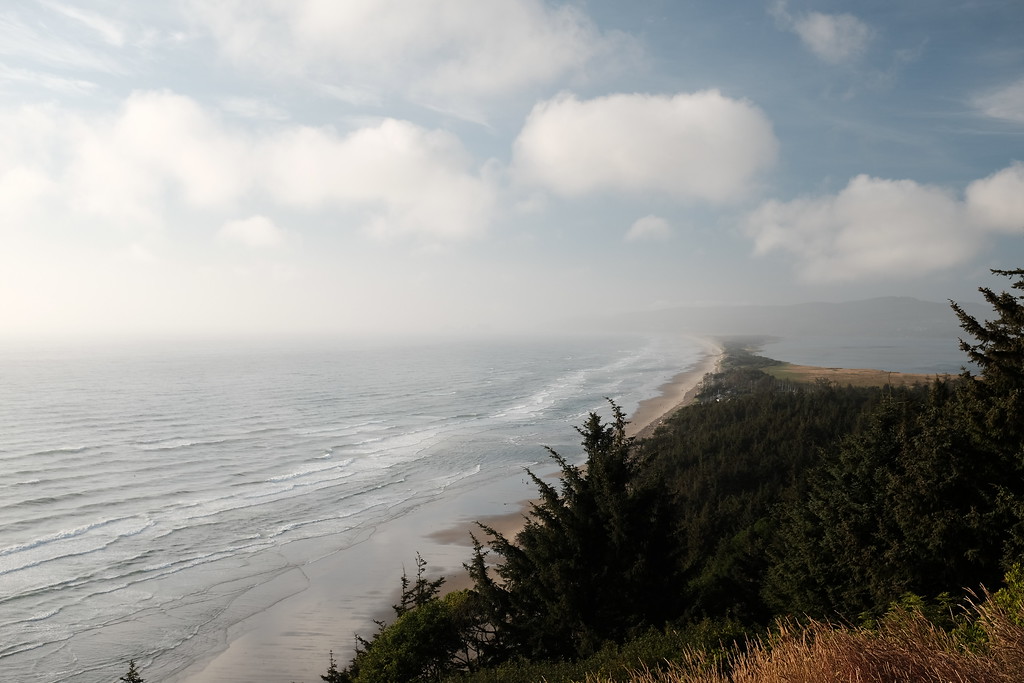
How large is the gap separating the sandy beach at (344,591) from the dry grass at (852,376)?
3589 centimetres

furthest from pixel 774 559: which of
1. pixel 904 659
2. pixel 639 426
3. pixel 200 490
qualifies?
pixel 639 426

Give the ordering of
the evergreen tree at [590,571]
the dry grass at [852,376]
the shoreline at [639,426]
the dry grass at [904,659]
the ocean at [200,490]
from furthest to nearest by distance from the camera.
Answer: the dry grass at [852,376], the shoreline at [639,426], the ocean at [200,490], the evergreen tree at [590,571], the dry grass at [904,659]

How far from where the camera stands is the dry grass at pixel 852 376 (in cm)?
5828

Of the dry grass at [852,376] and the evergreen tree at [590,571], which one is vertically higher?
the dry grass at [852,376]

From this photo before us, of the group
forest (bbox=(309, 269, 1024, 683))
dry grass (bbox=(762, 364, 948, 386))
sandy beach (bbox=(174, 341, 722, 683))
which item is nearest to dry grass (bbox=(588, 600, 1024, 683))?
forest (bbox=(309, 269, 1024, 683))

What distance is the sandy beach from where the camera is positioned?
2044 cm

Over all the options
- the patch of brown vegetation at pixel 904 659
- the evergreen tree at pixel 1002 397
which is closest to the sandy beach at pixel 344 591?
the patch of brown vegetation at pixel 904 659

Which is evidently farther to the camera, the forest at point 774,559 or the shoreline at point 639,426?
the shoreline at point 639,426

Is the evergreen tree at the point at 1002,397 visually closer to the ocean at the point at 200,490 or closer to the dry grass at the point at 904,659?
the dry grass at the point at 904,659

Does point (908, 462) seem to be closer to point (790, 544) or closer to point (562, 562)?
point (790, 544)

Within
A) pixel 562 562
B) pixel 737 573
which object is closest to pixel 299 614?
pixel 562 562

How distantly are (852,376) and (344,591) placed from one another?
212 ft

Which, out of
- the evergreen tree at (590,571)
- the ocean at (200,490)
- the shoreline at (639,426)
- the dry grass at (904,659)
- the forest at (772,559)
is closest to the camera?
the dry grass at (904,659)

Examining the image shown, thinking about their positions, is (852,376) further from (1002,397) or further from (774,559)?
(1002,397)
